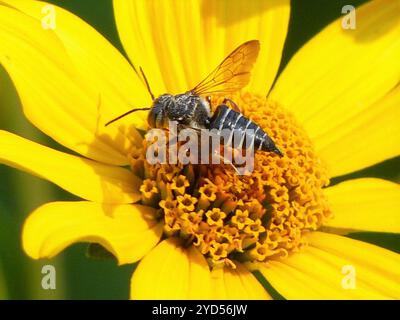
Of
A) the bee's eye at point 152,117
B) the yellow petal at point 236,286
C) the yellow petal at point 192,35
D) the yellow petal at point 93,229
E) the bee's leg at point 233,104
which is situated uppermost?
the yellow petal at point 192,35

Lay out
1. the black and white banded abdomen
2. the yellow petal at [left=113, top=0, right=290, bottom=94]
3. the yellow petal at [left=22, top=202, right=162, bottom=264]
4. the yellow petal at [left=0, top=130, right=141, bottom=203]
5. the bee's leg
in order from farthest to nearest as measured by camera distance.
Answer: the yellow petal at [left=113, top=0, right=290, bottom=94]
the bee's leg
the black and white banded abdomen
the yellow petal at [left=0, top=130, right=141, bottom=203]
the yellow petal at [left=22, top=202, right=162, bottom=264]

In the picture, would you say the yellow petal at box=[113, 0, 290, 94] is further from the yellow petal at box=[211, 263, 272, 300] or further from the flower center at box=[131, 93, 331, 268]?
the yellow petal at box=[211, 263, 272, 300]

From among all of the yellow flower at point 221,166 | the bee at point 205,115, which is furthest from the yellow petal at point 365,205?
the bee at point 205,115

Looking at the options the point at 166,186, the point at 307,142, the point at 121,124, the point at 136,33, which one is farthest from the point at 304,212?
the point at 136,33

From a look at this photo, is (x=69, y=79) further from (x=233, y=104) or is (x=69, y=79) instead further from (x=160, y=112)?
(x=233, y=104)

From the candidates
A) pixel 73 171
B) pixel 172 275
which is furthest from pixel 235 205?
pixel 73 171

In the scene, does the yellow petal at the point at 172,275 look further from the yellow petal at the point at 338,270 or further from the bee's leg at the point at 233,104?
the bee's leg at the point at 233,104

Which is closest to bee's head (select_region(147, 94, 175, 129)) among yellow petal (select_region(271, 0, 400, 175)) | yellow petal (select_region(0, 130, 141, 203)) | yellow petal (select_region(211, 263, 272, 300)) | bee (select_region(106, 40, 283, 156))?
bee (select_region(106, 40, 283, 156))
